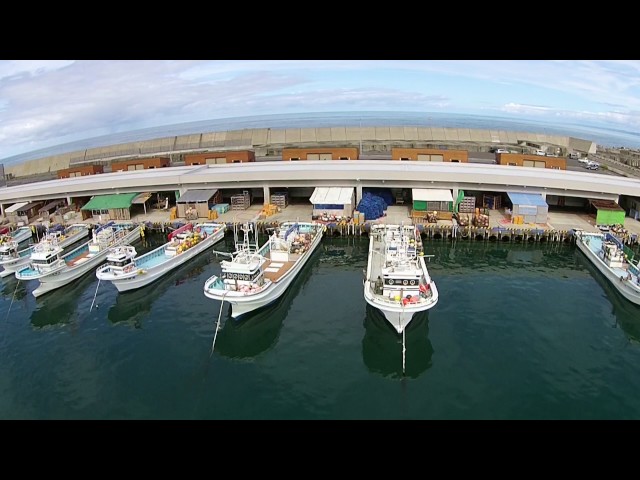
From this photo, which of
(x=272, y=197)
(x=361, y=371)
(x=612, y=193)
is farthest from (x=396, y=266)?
(x=612, y=193)

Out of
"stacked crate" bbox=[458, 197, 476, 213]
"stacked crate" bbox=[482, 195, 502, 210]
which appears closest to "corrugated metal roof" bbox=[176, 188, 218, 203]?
"stacked crate" bbox=[458, 197, 476, 213]

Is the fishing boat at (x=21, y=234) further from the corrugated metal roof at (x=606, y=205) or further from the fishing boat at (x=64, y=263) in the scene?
the corrugated metal roof at (x=606, y=205)

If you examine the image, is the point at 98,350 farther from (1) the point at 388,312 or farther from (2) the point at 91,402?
(1) the point at 388,312

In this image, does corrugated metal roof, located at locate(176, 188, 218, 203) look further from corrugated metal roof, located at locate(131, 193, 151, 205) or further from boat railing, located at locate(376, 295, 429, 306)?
boat railing, located at locate(376, 295, 429, 306)

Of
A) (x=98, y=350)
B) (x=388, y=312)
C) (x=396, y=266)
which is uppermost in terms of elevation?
(x=396, y=266)

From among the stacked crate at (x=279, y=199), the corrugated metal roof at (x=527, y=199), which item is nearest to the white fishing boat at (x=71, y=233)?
the stacked crate at (x=279, y=199)

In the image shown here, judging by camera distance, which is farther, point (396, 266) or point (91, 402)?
point (396, 266)
